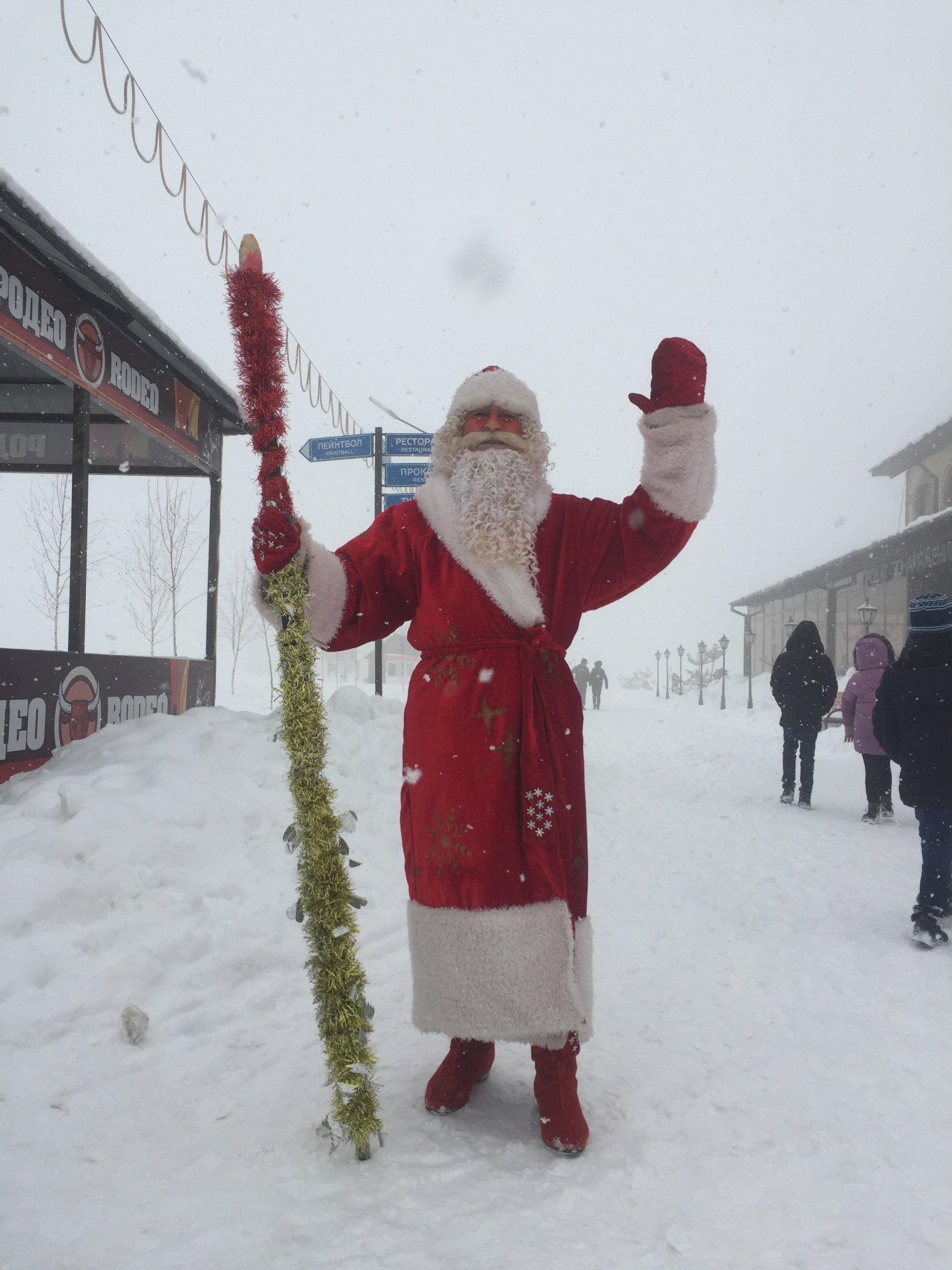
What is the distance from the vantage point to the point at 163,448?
801 centimetres

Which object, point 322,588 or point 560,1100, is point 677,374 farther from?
point 560,1100

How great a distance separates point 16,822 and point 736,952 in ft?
10.6

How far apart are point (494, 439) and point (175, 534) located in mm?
20788

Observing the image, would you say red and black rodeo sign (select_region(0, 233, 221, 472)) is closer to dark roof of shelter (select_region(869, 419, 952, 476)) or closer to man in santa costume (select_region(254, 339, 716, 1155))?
man in santa costume (select_region(254, 339, 716, 1155))

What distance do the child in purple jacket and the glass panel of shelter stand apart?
6.97 m

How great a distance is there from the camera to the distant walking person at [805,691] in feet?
24.4

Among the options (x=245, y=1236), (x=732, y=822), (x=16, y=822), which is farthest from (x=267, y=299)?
(x=732, y=822)

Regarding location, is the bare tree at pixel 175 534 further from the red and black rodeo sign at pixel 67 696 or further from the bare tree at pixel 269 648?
the red and black rodeo sign at pixel 67 696

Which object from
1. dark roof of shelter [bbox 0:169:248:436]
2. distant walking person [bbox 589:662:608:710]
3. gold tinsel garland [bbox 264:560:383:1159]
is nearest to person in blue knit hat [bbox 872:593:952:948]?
gold tinsel garland [bbox 264:560:383:1159]

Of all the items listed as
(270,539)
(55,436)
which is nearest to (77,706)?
(55,436)

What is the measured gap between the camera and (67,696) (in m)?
5.17

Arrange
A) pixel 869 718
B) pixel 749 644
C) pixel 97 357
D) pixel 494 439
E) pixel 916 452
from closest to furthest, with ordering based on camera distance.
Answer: pixel 494 439
pixel 97 357
pixel 869 718
pixel 916 452
pixel 749 644

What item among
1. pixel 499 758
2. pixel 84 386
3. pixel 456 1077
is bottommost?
pixel 456 1077

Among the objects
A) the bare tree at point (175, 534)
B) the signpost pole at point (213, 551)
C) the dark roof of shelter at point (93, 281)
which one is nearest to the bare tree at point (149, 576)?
the bare tree at point (175, 534)
